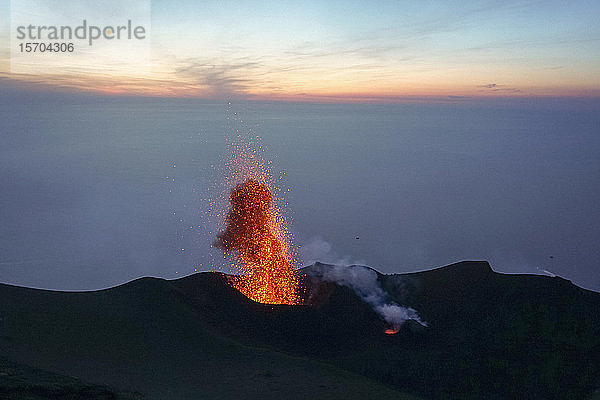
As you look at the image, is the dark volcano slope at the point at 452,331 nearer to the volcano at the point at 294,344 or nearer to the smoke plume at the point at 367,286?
the volcano at the point at 294,344

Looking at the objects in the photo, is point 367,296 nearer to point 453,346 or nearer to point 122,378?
point 453,346

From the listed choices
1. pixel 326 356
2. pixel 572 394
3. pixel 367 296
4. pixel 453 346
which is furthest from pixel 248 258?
pixel 572 394

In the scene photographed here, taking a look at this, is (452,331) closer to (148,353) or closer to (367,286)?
(367,286)

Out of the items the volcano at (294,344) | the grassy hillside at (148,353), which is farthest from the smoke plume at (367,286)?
the grassy hillside at (148,353)

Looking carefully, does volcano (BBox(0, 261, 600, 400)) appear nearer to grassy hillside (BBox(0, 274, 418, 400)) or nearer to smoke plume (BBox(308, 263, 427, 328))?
grassy hillside (BBox(0, 274, 418, 400))

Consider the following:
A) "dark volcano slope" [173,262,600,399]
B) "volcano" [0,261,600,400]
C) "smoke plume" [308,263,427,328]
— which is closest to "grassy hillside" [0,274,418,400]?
"volcano" [0,261,600,400]

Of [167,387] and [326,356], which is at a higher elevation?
[167,387]
